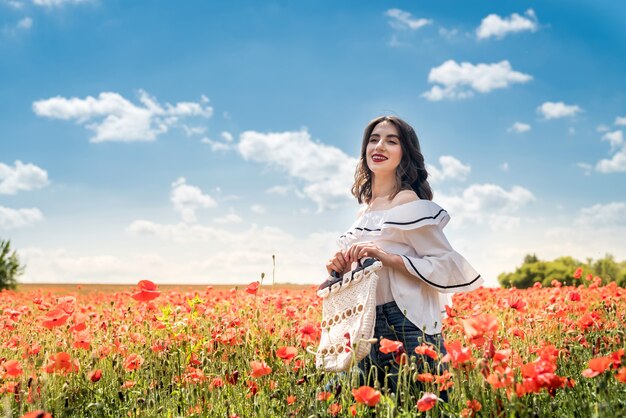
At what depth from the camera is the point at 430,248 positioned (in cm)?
379

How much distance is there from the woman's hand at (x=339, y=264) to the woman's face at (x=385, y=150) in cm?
74

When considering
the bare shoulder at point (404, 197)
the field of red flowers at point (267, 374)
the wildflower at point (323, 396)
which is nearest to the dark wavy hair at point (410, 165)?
the bare shoulder at point (404, 197)

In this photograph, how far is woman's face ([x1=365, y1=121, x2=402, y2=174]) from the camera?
13.5 ft

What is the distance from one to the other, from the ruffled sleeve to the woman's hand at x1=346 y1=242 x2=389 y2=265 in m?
0.13

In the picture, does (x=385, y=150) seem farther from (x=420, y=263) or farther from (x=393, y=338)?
(x=393, y=338)

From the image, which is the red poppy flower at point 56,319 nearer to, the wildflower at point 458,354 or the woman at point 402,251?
the woman at point 402,251

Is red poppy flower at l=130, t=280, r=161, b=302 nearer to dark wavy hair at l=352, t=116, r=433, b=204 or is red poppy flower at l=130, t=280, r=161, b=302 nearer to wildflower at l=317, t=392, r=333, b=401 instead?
wildflower at l=317, t=392, r=333, b=401

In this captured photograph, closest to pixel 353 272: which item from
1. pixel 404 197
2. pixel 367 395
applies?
pixel 404 197

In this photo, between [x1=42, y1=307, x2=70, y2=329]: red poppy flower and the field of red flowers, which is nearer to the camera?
the field of red flowers

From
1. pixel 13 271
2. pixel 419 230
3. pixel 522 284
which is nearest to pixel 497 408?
pixel 419 230

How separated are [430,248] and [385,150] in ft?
2.58

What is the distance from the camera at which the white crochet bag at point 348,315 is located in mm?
3355

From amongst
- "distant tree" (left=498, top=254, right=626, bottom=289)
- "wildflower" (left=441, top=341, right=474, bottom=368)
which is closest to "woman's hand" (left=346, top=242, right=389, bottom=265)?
"wildflower" (left=441, top=341, right=474, bottom=368)

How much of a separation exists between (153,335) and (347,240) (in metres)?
2.33
